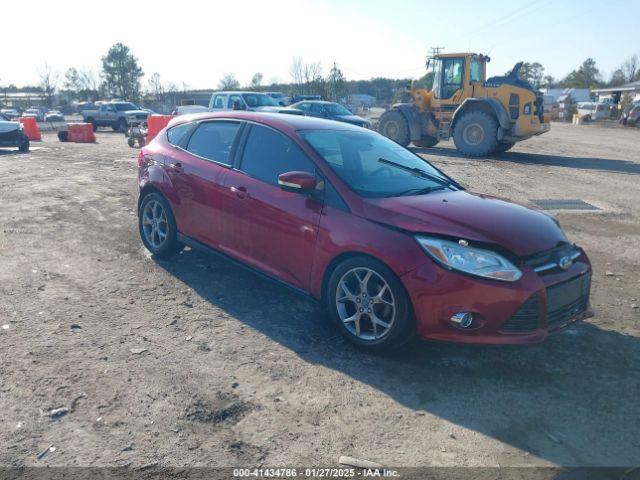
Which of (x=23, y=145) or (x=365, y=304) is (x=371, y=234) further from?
(x=23, y=145)

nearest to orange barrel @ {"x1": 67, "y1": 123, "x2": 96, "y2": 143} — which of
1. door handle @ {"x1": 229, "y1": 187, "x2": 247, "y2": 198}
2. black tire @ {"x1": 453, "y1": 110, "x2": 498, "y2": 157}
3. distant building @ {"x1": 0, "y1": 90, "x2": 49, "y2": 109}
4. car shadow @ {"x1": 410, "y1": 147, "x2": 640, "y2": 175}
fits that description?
car shadow @ {"x1": 410, "y1": 147, "x2": 640, "y2": 175}

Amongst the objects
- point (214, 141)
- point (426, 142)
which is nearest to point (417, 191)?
point (214, 141)

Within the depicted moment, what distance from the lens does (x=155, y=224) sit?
231 inches

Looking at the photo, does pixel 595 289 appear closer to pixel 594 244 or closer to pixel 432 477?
pixel 594 244

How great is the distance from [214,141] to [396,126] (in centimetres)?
1434

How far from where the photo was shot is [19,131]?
17688mm

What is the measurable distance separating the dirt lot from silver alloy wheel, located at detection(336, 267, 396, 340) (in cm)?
20

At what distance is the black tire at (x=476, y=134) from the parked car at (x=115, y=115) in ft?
66.4

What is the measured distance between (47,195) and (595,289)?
8.83m

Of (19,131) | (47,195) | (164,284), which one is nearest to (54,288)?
(164,284)

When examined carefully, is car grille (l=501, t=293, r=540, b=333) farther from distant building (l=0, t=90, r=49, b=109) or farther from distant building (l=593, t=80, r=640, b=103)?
distant building (l=0, t=90, r=49, b=109)

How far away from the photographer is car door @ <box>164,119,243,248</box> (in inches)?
197

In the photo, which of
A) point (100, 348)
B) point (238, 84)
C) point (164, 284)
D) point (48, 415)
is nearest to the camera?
point (48, 415)

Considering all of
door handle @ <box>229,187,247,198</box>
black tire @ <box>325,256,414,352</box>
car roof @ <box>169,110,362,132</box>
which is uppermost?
car roof @ <box>169,110,362,132</box>
